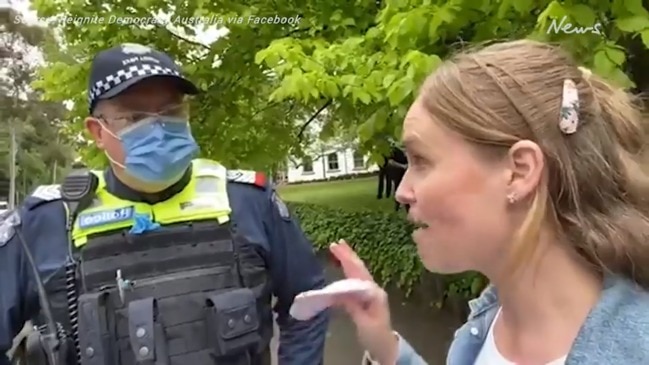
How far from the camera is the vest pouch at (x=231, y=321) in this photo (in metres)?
2.38

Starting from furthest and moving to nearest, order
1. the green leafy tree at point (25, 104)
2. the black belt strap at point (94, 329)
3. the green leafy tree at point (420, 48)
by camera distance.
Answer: the green leafy tree at point (25, 104)
the green leafy tree at point (420, 48)
the black belt strap at point (94, 329)

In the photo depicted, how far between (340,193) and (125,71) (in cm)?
2069

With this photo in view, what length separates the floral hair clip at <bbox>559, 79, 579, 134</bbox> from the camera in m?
1.40

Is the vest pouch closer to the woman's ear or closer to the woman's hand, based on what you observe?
the woman's hand

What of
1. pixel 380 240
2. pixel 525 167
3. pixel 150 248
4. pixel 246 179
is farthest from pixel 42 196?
pixel 380 240

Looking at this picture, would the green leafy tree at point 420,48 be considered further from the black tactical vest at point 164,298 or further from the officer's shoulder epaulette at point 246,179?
the black tactical vest at point 164,298

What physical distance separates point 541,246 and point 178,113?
59.1 inches

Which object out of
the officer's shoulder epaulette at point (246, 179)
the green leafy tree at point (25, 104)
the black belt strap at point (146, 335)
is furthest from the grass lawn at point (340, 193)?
the black belt strap at point (146, 335)

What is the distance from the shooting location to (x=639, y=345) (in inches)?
50.1

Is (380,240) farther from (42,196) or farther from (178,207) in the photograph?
(42,196)

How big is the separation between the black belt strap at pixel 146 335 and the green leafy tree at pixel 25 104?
3.70 m

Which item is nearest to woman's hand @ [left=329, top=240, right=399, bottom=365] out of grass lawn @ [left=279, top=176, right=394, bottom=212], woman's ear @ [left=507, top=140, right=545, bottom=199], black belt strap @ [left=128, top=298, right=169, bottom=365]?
woman's ear @ [left=507, top=140, right=545, bottom=199]

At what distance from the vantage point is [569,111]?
1.40 meters

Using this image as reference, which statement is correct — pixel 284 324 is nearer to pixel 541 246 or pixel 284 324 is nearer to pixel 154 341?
pixel 154 341
